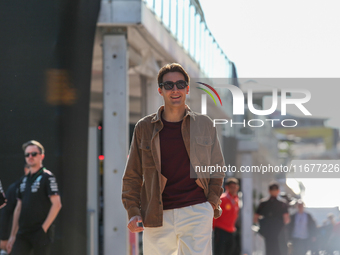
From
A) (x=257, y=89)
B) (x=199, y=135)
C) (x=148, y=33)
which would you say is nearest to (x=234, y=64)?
(x=257, y=89)

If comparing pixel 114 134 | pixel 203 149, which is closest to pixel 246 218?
pixel 114 134

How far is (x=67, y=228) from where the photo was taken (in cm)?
636

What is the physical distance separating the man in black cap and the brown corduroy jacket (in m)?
5.75

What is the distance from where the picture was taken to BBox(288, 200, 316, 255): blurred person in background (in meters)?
9.55

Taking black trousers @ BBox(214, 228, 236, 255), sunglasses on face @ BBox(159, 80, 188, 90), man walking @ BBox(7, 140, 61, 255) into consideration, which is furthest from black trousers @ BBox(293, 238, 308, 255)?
sunglasses on face @ BBox(159, 80, 188, 90)

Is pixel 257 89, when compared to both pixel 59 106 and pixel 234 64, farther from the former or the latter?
pixel 59 106

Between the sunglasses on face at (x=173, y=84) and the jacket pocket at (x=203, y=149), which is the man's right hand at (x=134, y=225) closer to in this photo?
the jacket pocket at (x=203, y=149)

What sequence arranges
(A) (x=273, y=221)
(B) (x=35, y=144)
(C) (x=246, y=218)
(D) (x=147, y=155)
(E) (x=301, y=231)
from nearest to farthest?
(D) (x=147, y=155)
(B) (x=35, y=144)
(A) (x=273, y=221)
(E) (x=301, y=231)
(C) (x=246, y=218)

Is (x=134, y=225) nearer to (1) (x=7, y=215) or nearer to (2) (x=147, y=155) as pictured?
(2) (x=147, y=155)

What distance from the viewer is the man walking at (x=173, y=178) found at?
3441 mm

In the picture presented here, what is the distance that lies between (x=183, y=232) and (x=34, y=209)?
2676mm

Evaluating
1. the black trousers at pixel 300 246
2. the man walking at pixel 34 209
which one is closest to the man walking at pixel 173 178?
the man walking at pixel 34 209

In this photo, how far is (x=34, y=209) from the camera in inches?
224

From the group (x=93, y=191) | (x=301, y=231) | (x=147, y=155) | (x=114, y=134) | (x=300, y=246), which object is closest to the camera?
(x=147, y=155)
